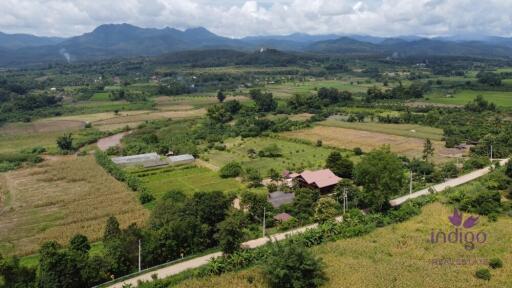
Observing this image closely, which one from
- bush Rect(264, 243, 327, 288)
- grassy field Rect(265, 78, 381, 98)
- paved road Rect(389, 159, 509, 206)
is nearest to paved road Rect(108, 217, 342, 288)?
bush Rect(264, 243, 327, 288)

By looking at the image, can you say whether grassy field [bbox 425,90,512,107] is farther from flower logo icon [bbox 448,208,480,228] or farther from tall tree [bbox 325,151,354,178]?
flower logo icon [bbox 448,208,480,228]

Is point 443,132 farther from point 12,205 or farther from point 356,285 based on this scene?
point 12,205

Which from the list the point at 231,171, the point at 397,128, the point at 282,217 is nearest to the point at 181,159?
the point at 231,171

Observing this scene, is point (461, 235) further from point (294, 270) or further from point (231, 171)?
point (231, 171)

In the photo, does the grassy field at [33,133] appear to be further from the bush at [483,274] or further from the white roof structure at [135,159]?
the bush at [483,274]

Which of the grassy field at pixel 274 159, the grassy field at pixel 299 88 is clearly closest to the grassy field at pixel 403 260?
the grassy field at pixel 274 159

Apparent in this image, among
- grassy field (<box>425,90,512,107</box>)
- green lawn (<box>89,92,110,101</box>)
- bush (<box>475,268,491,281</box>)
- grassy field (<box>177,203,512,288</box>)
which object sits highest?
green lawn (<box>89,92,110,101</box>)

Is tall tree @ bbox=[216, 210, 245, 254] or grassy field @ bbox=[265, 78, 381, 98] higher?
grassy field @ bbox=[265, 78, 381, 98]
